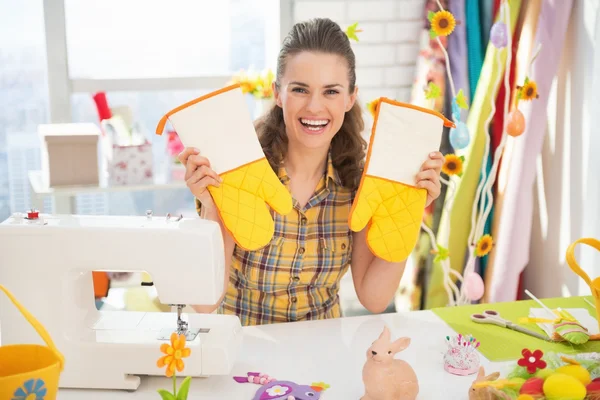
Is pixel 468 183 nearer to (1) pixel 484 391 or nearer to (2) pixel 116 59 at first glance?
(2) pixel 116 59

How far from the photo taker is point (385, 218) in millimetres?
1636

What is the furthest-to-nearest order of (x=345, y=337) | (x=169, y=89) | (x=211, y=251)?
1. (x=169, y=89)
2. (x=345, y=337)
3. (x=211, y=251)

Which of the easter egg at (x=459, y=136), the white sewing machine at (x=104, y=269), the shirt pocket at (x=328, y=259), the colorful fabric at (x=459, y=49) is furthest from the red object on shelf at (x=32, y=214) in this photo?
the colorful fabric at (x=459, y=49)

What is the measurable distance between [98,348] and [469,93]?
205cm

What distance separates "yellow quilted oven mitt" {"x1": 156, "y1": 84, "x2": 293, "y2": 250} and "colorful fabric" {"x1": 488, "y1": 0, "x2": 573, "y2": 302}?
1452 mm

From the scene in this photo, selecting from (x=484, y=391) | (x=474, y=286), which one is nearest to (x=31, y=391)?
(x=484, y=391)

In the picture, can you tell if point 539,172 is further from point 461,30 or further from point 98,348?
point 98,348

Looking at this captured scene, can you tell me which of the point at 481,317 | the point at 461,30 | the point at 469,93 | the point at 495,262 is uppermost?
the point at 461,30

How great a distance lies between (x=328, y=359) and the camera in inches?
57.6

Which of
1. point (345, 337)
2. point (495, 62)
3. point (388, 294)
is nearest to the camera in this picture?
point (345, 337)

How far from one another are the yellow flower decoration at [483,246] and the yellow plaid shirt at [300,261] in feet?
3.54

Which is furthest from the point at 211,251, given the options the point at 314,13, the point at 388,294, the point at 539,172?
the point at 539,172

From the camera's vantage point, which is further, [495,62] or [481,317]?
[495,62]

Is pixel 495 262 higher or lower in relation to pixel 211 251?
lower
